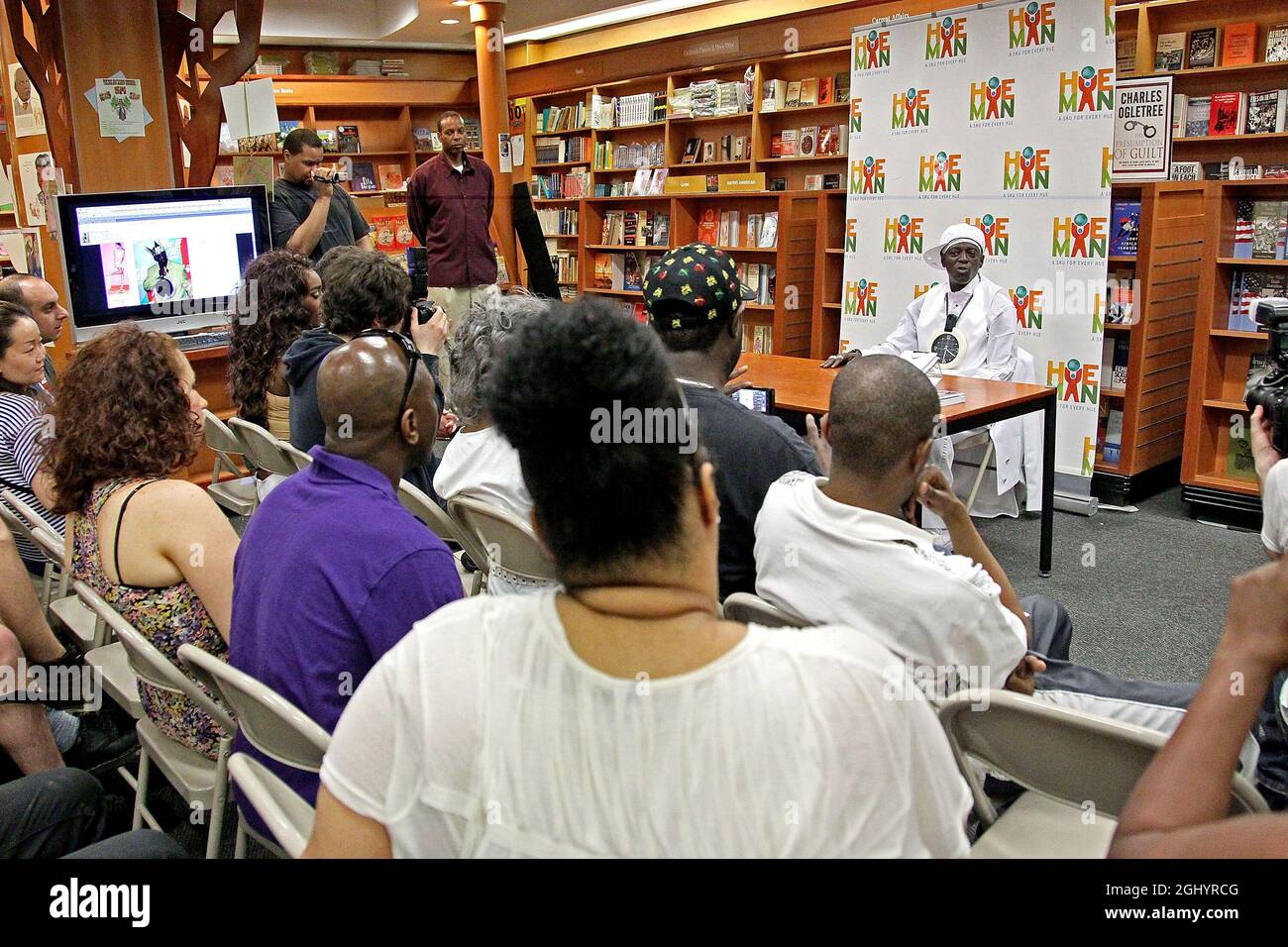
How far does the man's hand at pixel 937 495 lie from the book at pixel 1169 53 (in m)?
4.73

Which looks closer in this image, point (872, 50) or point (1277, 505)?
point (1277, 505)

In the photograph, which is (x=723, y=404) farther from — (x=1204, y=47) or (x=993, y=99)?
(x=1204, y=47)

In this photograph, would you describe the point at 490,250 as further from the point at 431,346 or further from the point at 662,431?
the point at 662,431

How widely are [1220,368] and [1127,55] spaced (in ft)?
6.54

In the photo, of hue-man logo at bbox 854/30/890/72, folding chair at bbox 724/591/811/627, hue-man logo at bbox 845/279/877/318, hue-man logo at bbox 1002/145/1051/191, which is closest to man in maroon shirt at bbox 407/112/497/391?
hue-man logo at bbox 845/279/877/318

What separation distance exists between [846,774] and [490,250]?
6426 millimetres

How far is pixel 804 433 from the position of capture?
4160mm

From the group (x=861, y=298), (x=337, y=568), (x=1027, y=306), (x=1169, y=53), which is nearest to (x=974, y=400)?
(x=1027, y=306)

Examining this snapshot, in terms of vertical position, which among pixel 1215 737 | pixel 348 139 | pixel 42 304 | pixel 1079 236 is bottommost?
pixel 1215 737

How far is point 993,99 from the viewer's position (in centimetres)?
547

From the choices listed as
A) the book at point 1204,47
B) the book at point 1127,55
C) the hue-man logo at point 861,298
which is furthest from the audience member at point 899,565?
the book at point 1127,55

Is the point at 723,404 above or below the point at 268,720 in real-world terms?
above

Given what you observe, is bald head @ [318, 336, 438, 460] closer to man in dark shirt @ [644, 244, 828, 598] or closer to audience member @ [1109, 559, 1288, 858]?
man in dark shirt @ [644, 244, 828, 598]
